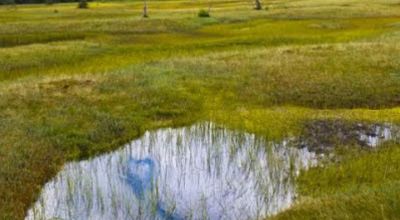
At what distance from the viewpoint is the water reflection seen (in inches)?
493

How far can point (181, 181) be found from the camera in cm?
1450

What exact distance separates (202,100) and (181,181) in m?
9.00

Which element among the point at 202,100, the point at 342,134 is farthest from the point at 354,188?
the point at 202,100

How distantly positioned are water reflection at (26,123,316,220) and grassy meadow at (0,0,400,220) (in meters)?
0.65

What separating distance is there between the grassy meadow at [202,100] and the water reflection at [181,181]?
65 centimetres

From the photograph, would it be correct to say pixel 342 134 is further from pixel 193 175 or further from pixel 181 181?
pixel 181 181

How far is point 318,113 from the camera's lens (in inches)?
813

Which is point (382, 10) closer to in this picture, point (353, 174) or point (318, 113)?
point (318, 113)

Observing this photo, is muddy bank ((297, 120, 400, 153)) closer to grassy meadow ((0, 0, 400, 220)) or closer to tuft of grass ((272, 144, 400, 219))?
grassy meadow ((0, 0, 400, 220))

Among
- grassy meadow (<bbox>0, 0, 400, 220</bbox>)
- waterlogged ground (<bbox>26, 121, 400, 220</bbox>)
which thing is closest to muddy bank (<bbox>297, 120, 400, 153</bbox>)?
waterlogged ground (<bbox>26, 121, 400, 220</bbox>)

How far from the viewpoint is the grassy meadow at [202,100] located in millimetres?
13672

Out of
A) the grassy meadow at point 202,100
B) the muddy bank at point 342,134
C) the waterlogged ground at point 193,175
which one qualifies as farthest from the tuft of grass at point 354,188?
the muddy bank at point 342,134

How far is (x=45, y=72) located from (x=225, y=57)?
→ 432 inches

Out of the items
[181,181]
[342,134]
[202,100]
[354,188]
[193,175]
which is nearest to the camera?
[354,188]
